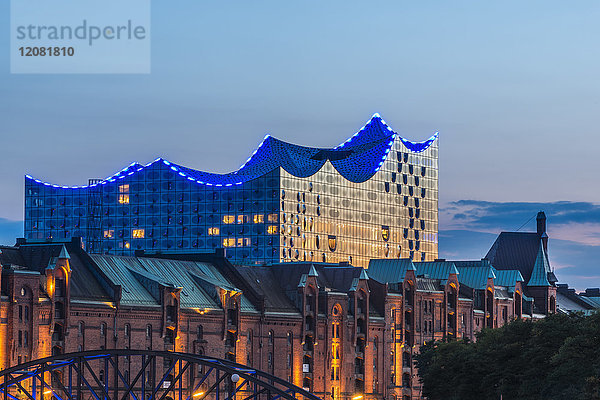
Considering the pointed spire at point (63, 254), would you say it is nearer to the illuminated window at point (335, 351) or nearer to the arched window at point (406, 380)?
the illuminated window at point (335, 351)

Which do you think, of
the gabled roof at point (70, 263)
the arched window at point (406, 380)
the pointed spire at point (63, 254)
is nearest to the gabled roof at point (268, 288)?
the arched window at point (406, 380)

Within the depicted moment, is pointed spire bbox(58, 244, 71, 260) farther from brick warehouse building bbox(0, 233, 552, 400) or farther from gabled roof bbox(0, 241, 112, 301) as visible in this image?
gabled roof bbox(0, 241, 112, 301)

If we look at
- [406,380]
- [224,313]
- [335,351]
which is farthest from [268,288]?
[406,380]

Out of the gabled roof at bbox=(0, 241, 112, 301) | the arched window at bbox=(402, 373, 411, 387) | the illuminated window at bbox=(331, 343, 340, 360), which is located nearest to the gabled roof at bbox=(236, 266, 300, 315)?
the illuminated window at bbox=(331, 343, 340, 360)

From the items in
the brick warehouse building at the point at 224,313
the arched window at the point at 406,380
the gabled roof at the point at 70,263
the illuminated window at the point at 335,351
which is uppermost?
the gabled roof at the point at 70,263

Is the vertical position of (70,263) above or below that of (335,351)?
above

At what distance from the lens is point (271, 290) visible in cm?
17975

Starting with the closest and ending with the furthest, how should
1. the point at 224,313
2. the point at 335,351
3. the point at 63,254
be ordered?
the point at 63,254
the point at 224,313
the point at 335,351

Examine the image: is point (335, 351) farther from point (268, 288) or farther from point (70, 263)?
point (70, 263)

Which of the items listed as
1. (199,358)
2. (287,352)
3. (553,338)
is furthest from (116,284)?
(199,358)

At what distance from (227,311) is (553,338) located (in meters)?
43.9

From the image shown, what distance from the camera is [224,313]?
534 feet

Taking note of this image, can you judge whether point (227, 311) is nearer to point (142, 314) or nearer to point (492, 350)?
point (142, 314)

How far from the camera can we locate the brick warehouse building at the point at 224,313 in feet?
463
